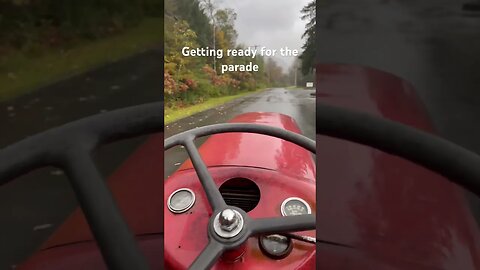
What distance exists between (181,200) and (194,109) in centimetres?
22

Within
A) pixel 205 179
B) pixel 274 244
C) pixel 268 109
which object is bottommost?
pixel 274 244

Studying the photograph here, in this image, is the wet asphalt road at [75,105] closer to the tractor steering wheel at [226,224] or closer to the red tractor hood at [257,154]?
the tractor steering wheel at [226,224]

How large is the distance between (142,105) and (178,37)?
0.11 metres

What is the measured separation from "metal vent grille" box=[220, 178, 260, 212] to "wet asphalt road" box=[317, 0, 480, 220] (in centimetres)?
37

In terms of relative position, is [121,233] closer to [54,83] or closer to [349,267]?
[54,83]

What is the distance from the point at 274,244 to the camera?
2.40 ft

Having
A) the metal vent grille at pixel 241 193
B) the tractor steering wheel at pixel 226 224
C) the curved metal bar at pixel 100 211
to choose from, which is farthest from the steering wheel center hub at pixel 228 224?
the metal vent grille at pixel 241 193

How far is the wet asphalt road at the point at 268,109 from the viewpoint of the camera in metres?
0.64

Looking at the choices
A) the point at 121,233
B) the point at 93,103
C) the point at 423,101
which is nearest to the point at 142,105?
the point at 93,103

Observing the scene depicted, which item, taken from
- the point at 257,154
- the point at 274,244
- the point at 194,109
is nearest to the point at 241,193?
the point at 257,154

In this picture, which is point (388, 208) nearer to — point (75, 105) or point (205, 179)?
point (205, 179)

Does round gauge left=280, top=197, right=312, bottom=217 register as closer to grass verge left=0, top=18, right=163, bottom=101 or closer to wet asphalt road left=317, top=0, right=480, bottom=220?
wet asphalt road left=317, top=0, right=480, bottom=220

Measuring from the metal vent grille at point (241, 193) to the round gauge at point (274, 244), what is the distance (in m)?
0.15

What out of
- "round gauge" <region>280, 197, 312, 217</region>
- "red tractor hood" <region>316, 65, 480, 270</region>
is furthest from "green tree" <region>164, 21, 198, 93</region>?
"round gauge" <region>280, 197, 312, 217</region>
